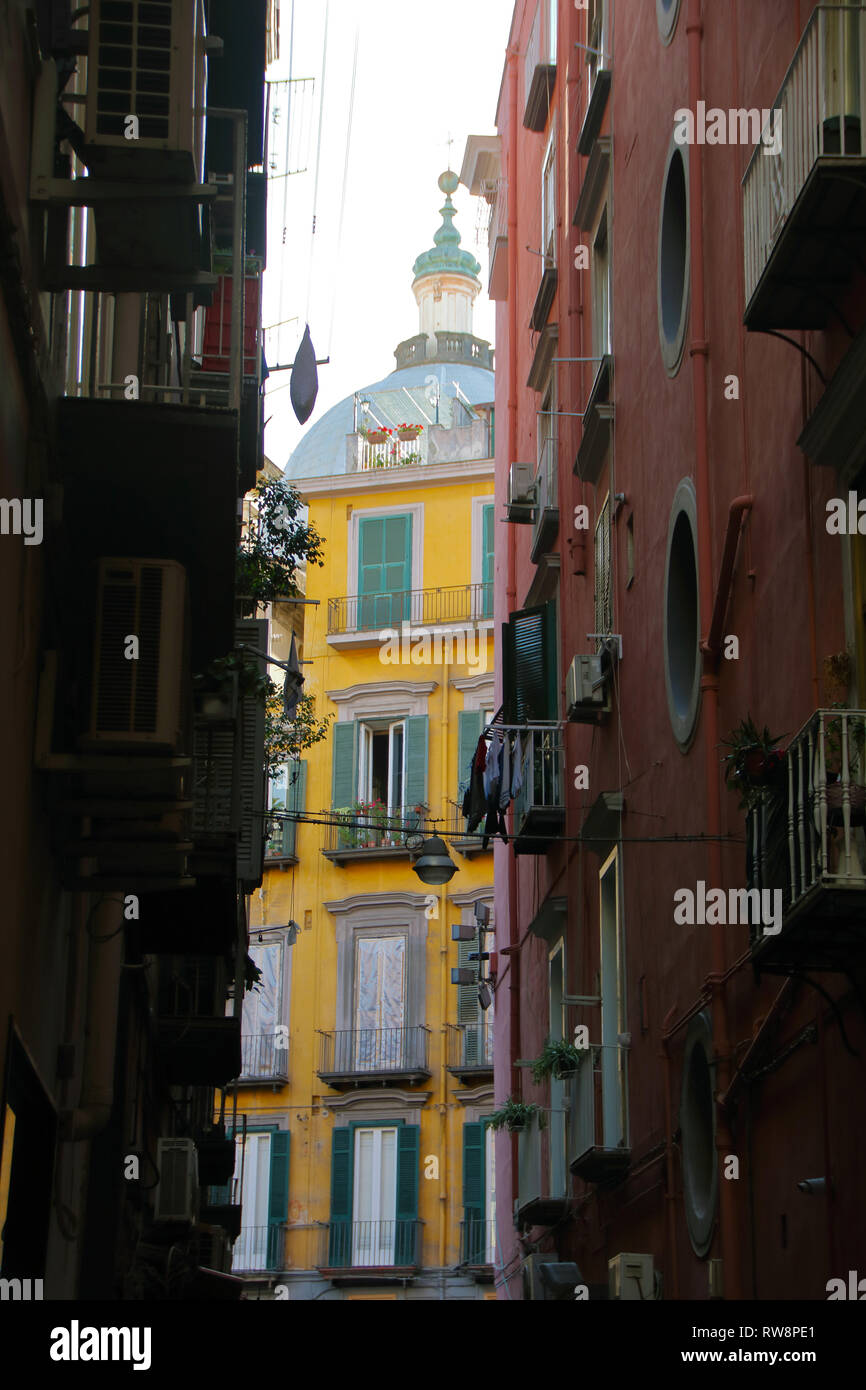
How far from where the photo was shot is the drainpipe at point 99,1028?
979 centimetres

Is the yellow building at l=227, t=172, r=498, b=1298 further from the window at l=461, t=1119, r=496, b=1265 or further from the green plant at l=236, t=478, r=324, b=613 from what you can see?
the green plant at l=236, t=478, r=324, b=613

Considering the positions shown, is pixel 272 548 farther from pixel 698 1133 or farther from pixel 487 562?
pixel 487 562

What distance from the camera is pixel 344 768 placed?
1346 inches

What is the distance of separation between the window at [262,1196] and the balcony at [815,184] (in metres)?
24.1

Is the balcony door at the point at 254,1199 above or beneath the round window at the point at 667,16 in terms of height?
beneath

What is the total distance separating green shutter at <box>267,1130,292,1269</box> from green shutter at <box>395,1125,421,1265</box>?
202cm

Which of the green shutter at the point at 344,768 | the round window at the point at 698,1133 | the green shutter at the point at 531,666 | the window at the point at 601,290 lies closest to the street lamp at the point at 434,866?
the green shutter at the point at 531,666

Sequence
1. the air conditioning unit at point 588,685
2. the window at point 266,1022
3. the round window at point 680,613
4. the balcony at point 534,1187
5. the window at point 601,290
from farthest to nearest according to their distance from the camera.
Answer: the window at point 266,1022
the window at point 601,290
the balcony at point 534,1187
the air conditioning unit at point 588,685
the round window at point 680,613

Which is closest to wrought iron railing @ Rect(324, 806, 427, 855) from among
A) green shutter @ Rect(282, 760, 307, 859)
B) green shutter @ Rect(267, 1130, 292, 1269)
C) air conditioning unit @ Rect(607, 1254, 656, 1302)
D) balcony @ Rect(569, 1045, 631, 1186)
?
green shutter @ Rect(282, 760, 307, 859)

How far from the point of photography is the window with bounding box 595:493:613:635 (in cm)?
1652

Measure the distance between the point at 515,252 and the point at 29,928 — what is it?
18.0m

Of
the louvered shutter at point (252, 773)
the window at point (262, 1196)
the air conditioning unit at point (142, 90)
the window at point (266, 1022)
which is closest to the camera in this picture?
the air conditioning unit at point (142, 90)

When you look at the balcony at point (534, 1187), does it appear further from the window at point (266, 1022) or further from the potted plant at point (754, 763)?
the window at point (266, 1022)
